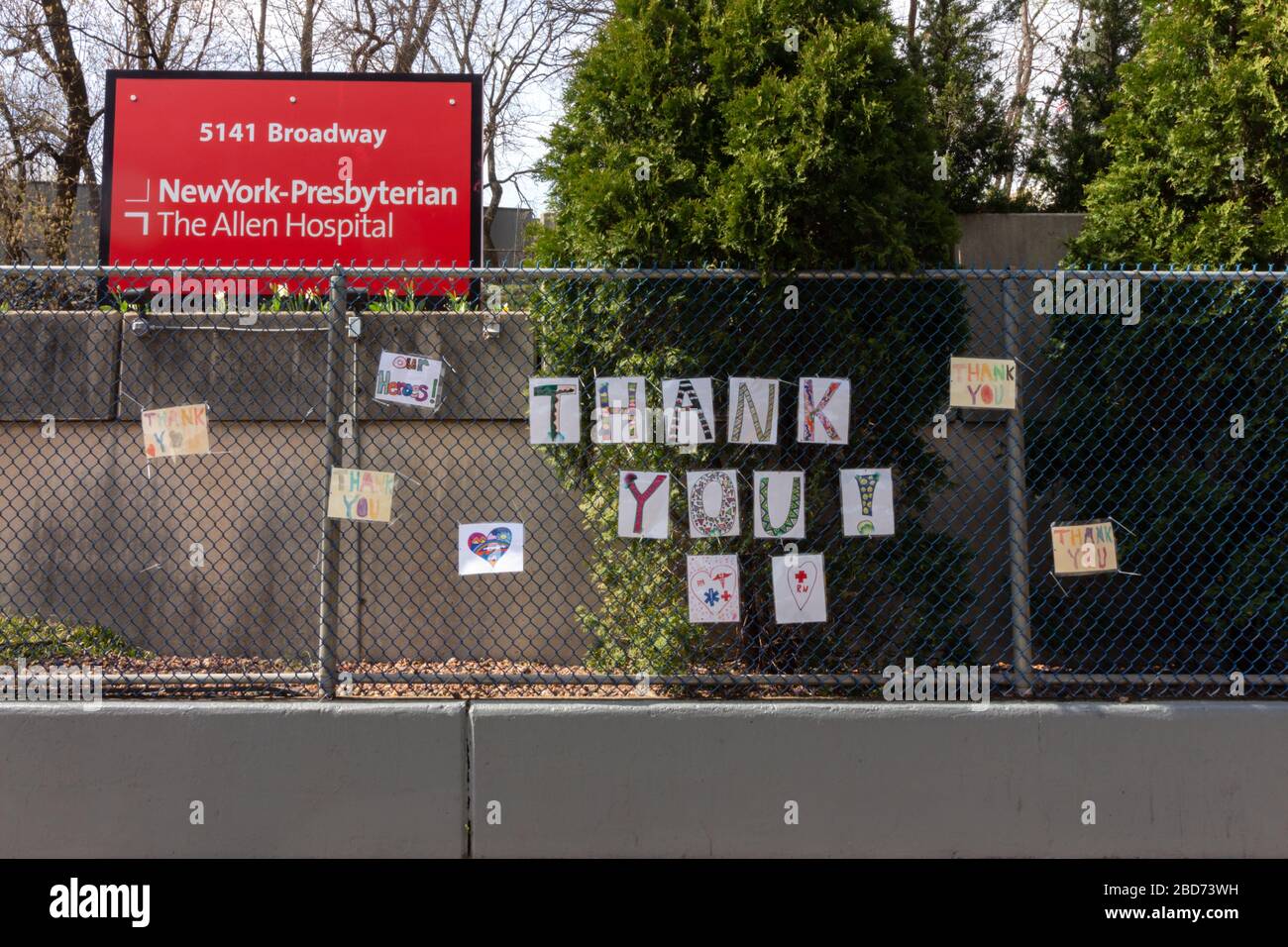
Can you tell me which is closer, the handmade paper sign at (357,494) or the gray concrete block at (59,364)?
the handmade paper sign at (357,494)

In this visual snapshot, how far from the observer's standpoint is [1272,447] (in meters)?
5.02

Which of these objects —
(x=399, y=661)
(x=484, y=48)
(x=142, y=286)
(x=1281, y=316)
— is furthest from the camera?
(x=484, y=48)

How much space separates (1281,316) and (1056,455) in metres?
1.15

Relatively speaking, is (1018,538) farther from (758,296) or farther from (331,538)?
(331,538)

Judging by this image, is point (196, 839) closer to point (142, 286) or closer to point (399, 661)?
point (399, 661)

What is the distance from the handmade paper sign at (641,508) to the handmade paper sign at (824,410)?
2.18 feet

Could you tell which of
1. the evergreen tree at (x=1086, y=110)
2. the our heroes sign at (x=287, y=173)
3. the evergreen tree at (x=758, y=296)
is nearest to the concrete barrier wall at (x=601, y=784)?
the evergreen tree at (x=758, y=296)

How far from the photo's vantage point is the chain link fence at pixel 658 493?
181 inches

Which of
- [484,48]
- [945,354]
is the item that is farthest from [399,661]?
[484,48]

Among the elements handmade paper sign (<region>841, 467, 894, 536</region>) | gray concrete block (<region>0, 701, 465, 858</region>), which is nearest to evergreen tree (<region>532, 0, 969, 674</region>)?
handmade paper sign (<region>841, 467, 894, 536</region>)

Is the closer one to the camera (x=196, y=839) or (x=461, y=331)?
(x=196, y=839)

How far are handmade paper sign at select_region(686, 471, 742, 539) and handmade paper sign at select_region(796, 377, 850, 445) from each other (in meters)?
0.37
